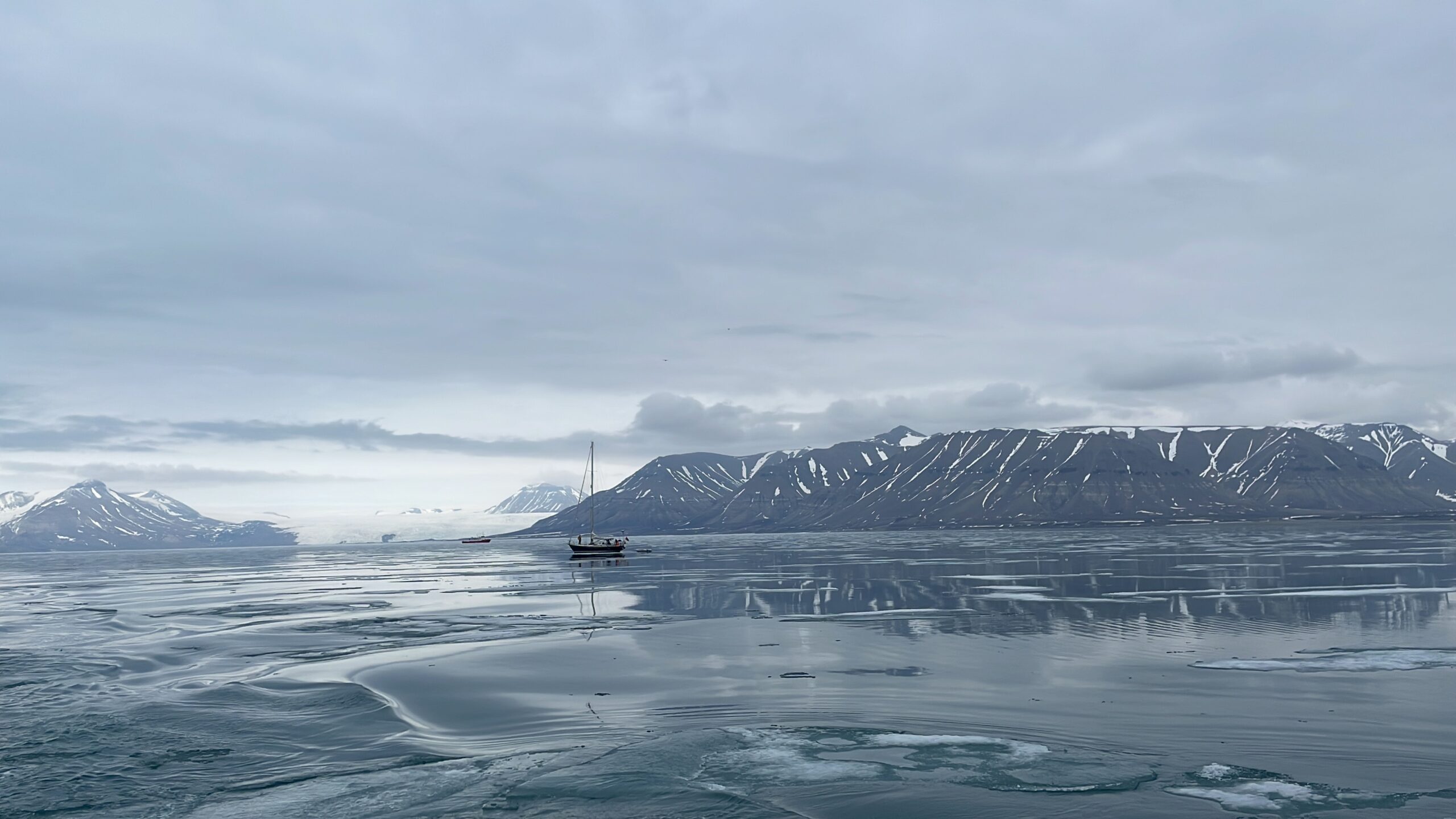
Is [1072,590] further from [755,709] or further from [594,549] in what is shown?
[594,549]

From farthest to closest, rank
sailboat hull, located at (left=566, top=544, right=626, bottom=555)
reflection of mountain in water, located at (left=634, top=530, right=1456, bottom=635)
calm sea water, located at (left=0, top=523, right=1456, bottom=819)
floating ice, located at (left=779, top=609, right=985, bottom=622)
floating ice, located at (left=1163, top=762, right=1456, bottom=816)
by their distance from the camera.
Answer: sailboat hull, located at (left=566, top=544, right=626, bottom=555)
floating ice, located at (left=779, top=609, right=985, bottom=622)
reflection of mountain in water, located at (left=634, top=530, right=1456, bottom=635)
calm sea water, located at (left=0, top=523, right=1456, bottom=819)
floating ice, located at (left=1163, top=762, right=1456, bottom=816)

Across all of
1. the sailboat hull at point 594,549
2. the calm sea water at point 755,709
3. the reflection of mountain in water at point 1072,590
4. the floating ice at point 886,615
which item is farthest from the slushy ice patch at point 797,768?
the sailboat hull at point 594,549

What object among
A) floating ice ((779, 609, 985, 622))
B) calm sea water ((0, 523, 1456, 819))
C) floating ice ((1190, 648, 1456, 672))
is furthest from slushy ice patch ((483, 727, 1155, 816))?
floating ice ((779, 609, 985, 622))

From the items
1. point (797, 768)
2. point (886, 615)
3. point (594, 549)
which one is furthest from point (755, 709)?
point (594, 549)

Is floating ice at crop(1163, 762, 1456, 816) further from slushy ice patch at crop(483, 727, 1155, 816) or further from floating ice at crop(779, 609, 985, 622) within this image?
floating ice at crop(779, 609, 985, 622)

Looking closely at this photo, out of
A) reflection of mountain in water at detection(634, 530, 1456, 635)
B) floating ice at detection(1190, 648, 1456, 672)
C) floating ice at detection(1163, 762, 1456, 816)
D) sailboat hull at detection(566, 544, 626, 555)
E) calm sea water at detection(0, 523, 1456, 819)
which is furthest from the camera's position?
sailboat hull at detection(566, 544, 626, 555)
